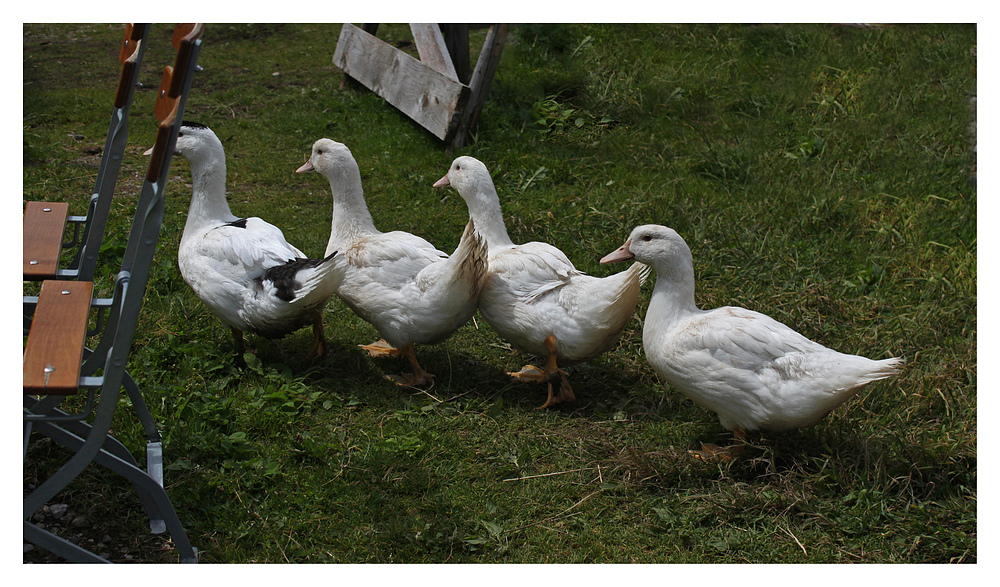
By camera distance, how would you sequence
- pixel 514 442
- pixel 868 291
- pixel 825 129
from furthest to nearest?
pixel 825 129 < pixel 868 291 < pixel 514 442

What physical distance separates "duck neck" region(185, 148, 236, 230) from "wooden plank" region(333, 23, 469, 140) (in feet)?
9.27

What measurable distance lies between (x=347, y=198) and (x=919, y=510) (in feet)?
10.7

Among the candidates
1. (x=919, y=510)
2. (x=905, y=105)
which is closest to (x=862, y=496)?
(x=919, y=510)

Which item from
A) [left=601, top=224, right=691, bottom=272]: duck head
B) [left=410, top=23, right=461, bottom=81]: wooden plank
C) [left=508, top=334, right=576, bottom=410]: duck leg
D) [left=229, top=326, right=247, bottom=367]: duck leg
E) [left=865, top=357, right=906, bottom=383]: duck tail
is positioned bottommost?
[left=229, top=326, right=247, bottom=367]: duck leg

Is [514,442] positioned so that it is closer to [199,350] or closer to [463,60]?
[199,350]

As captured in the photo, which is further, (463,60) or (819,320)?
(463,60)

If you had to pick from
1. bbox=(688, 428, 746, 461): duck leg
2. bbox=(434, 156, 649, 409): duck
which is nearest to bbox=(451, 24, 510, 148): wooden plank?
bbox=(434, 156, 649, 409): duck

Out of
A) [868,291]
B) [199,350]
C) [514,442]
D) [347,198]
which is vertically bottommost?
[199,350]

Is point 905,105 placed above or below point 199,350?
above

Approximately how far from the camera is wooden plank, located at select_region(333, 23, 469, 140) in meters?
7.04

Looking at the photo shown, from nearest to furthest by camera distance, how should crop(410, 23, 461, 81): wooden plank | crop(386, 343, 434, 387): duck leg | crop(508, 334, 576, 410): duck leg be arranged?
crop(508, 334, 576, 410): duck leg, crop(386, 343, 434, 387): duck leg, crop(410, 23, 461, 81): wooden plank

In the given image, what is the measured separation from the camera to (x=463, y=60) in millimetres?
7645

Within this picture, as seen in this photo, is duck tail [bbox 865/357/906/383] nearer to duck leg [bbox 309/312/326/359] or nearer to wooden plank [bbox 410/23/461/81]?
duck leg [bbox 309/312/326/359]

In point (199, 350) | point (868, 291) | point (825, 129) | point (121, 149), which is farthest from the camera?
point (825, 129)
